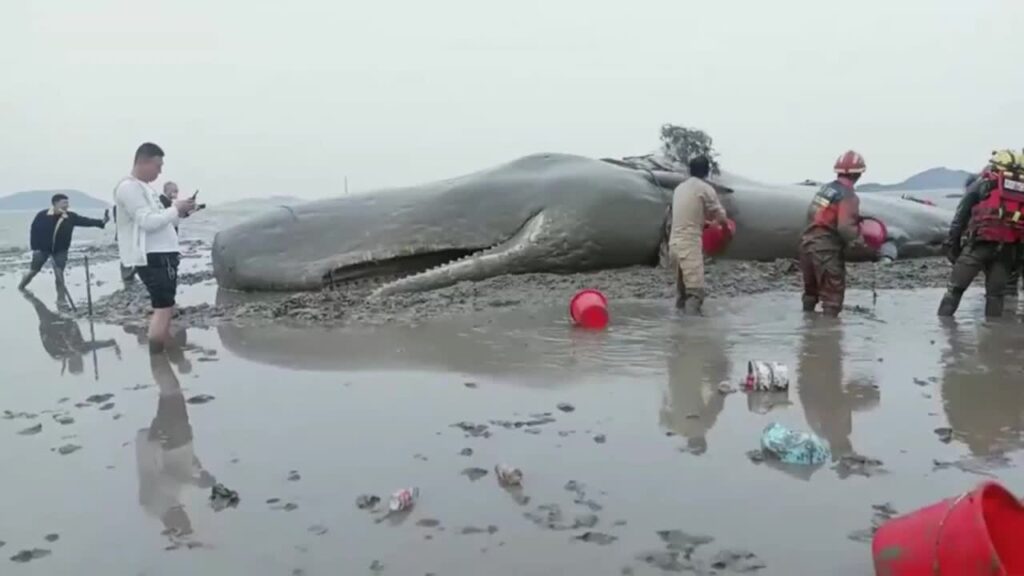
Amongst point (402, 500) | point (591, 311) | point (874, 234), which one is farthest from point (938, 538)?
point (874, 234)

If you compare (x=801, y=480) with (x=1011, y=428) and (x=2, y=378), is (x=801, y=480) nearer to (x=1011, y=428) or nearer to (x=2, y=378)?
(x=1011, y=428)

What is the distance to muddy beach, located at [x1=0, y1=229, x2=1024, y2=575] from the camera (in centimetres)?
337

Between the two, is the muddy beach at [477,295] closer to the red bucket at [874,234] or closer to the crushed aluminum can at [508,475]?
the red bucket at [874,234]

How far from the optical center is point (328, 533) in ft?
11.5

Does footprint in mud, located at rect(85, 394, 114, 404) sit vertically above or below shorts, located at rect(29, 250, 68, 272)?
below

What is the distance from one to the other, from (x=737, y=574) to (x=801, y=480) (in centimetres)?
98

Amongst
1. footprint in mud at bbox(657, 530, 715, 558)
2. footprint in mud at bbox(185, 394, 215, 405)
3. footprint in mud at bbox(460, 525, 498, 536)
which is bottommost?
footprint in mud at bbox(460, 525, 498, 536)

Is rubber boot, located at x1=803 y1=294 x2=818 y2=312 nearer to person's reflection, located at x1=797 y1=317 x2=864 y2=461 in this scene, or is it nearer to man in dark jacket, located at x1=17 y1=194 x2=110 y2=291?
person's reflection, located at x1=797 y1=317 x2=864 y2=461

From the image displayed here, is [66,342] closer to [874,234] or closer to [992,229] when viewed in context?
[874,234]

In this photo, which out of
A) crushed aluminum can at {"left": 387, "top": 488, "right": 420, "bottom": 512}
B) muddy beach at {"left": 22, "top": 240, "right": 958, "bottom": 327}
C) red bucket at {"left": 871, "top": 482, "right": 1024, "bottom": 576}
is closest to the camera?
red bucket at {"left": 871, "top": 482, "right": 1024, "bottom": 576}

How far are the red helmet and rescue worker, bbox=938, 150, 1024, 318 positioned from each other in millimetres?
1006

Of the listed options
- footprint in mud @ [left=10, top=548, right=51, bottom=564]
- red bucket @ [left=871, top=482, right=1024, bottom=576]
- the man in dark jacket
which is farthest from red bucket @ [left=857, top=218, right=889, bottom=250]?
the man in dark jacket

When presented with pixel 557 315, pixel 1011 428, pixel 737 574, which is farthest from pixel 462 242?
pixel 737 574

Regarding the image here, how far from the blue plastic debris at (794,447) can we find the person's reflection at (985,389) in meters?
0.74
